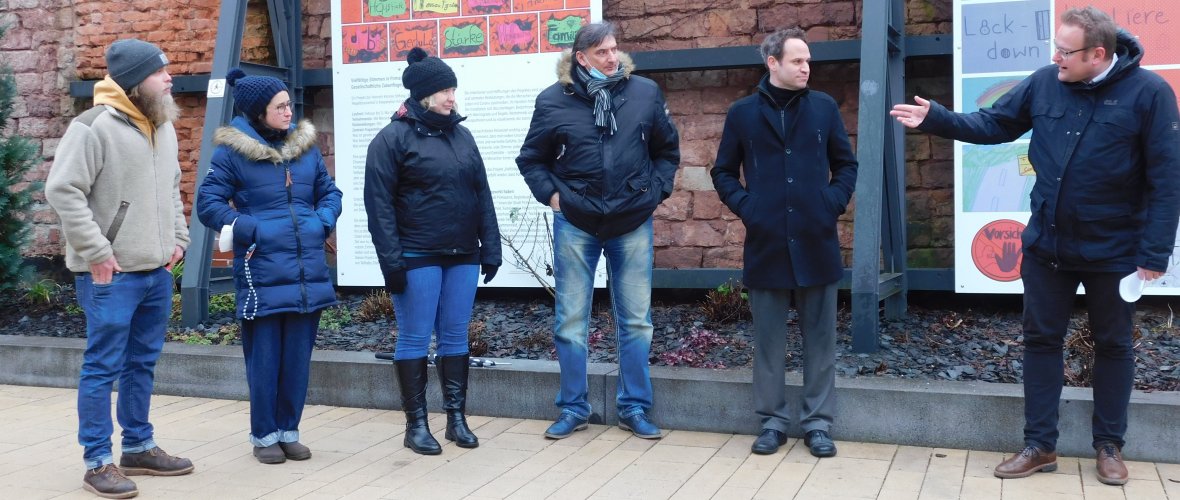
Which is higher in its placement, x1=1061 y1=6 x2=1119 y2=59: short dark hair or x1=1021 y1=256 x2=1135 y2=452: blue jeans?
x1=1061 y1=6 x2=1119 y2=59: short dark hair

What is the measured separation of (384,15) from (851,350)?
394 cm

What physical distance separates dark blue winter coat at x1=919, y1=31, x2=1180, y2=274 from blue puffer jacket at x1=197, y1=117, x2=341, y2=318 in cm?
294

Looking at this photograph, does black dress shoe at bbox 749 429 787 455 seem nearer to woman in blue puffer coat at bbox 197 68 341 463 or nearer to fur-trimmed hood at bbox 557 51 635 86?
fur-trimmed hood at bbox 557 51 635 86

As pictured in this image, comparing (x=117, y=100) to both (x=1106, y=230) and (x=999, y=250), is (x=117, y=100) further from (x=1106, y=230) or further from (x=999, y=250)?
(x=999, y=250)

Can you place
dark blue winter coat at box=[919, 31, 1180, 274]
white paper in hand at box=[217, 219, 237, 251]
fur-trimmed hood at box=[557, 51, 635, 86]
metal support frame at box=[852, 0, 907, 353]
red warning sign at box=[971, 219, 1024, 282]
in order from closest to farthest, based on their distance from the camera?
dark blue winter coat at box=[919, 31, 1180, 274], white paper in hand at box=[217, 219, 237, 251], fur-trimmed hood at box=[557, 51, 635, 86], metal support frame at box=[852, 0, 907, 353], red warning sign at box=[971, 219, 1024, 282]

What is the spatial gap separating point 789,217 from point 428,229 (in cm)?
154

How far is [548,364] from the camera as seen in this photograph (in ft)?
18.7

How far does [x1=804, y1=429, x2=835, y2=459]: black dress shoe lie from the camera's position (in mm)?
4727

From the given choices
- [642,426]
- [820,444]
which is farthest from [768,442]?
[642,426]

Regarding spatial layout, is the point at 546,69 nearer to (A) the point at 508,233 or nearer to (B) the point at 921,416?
(A) the point at 508,233

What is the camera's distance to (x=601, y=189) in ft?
16.3

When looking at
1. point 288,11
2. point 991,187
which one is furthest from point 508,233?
point 991,187

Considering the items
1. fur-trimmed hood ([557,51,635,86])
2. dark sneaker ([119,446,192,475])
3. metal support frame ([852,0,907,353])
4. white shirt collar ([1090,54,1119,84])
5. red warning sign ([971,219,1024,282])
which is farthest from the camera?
red warning sign ([971,219,1024,282])

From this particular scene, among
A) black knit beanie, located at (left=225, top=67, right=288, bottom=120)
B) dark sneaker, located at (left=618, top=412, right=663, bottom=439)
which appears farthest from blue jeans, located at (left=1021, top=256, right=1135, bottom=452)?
black knit beanie, located at (left=225, top=67, right=288, bottom=120)
